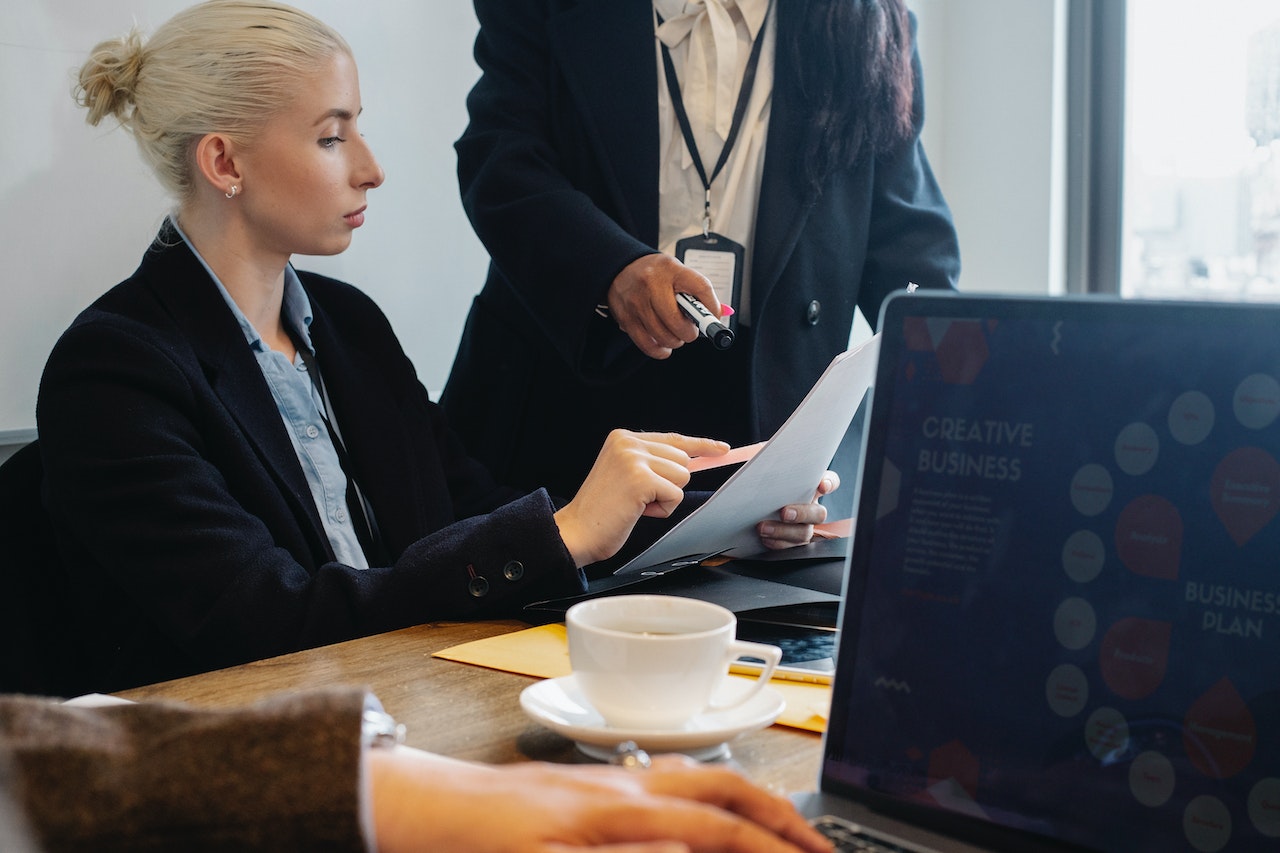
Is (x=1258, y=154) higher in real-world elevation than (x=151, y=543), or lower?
higher

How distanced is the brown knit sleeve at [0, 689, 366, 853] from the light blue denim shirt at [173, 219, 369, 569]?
34.5 inches

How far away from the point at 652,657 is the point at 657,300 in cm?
76

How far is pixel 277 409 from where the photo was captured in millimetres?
1339

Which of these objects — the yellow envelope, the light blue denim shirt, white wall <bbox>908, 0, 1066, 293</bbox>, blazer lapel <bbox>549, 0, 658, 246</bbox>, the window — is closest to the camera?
the yellow envelope

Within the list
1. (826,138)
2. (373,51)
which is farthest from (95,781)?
(373,51)

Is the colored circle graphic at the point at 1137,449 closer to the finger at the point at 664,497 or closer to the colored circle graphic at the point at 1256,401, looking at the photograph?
the colored circle graphic at the point at 1256,401

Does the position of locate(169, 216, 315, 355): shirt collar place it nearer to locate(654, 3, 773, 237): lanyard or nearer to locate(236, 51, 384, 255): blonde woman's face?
locate(236, 51, 384, 255): blonde woman's face

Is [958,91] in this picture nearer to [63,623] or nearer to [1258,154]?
[1258,154]

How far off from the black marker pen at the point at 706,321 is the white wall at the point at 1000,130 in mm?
1908

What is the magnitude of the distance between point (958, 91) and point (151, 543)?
2640 millimetres

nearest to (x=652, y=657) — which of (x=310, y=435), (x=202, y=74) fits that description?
(x=310, y=435)

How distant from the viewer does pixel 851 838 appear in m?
0.54

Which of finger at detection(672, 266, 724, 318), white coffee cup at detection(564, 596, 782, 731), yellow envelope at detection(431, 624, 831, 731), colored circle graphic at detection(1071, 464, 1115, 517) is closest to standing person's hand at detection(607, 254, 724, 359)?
finger at detection(672, 266, 724, 318)

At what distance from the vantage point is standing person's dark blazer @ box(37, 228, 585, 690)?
1.04 metres
